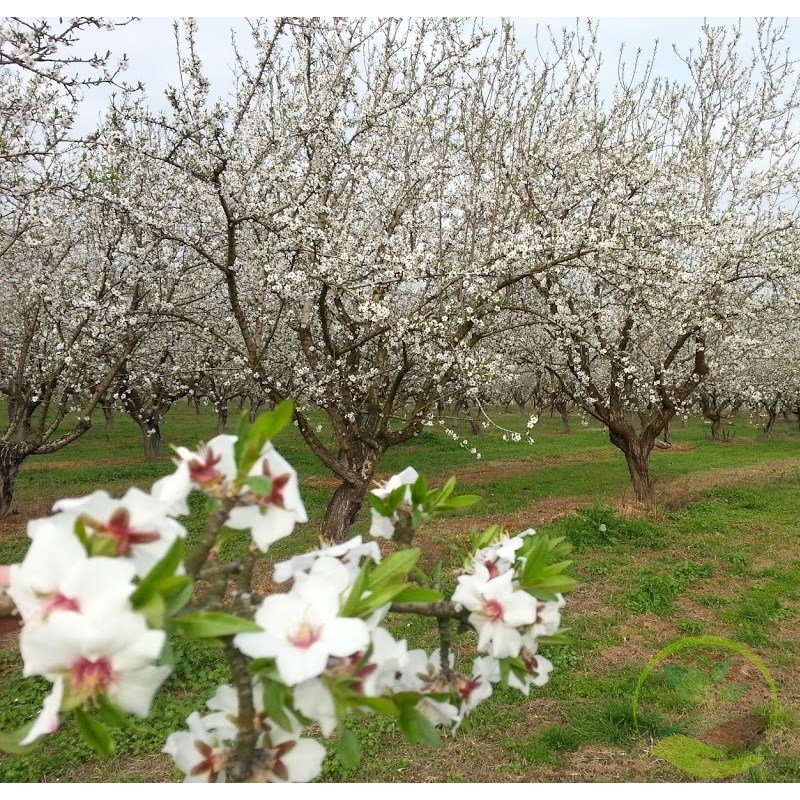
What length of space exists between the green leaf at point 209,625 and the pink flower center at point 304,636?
0.06 m

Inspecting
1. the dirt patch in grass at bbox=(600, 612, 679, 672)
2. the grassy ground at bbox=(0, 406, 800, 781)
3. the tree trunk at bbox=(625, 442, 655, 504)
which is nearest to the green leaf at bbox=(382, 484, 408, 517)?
the grassy ground at bbox=(0, 406, 800, 781)

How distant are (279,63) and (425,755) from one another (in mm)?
6947

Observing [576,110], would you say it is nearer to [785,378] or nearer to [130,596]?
[130,596]

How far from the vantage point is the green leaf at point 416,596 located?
823mm

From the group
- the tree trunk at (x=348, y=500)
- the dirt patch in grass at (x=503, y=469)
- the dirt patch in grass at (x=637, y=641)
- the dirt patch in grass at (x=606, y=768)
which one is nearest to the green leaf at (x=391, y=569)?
the dirt patch in grass at (x=606, y=768)

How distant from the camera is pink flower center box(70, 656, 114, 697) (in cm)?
60

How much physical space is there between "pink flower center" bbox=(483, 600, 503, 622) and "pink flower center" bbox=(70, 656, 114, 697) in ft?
1.73

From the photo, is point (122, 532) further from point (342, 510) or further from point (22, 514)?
point (22, 514)

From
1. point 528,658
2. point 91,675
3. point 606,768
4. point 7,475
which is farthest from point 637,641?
point 7,475

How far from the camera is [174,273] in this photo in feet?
24.1

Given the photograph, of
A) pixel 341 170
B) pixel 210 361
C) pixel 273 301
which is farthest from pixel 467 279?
pixel 210 361

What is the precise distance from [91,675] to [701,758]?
157 inches

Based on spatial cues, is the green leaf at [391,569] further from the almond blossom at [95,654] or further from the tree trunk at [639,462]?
the tree trunk at [639,462]

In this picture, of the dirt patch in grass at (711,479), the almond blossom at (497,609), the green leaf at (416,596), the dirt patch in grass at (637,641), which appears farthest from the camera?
the dirt patch in grass at (711,479)
